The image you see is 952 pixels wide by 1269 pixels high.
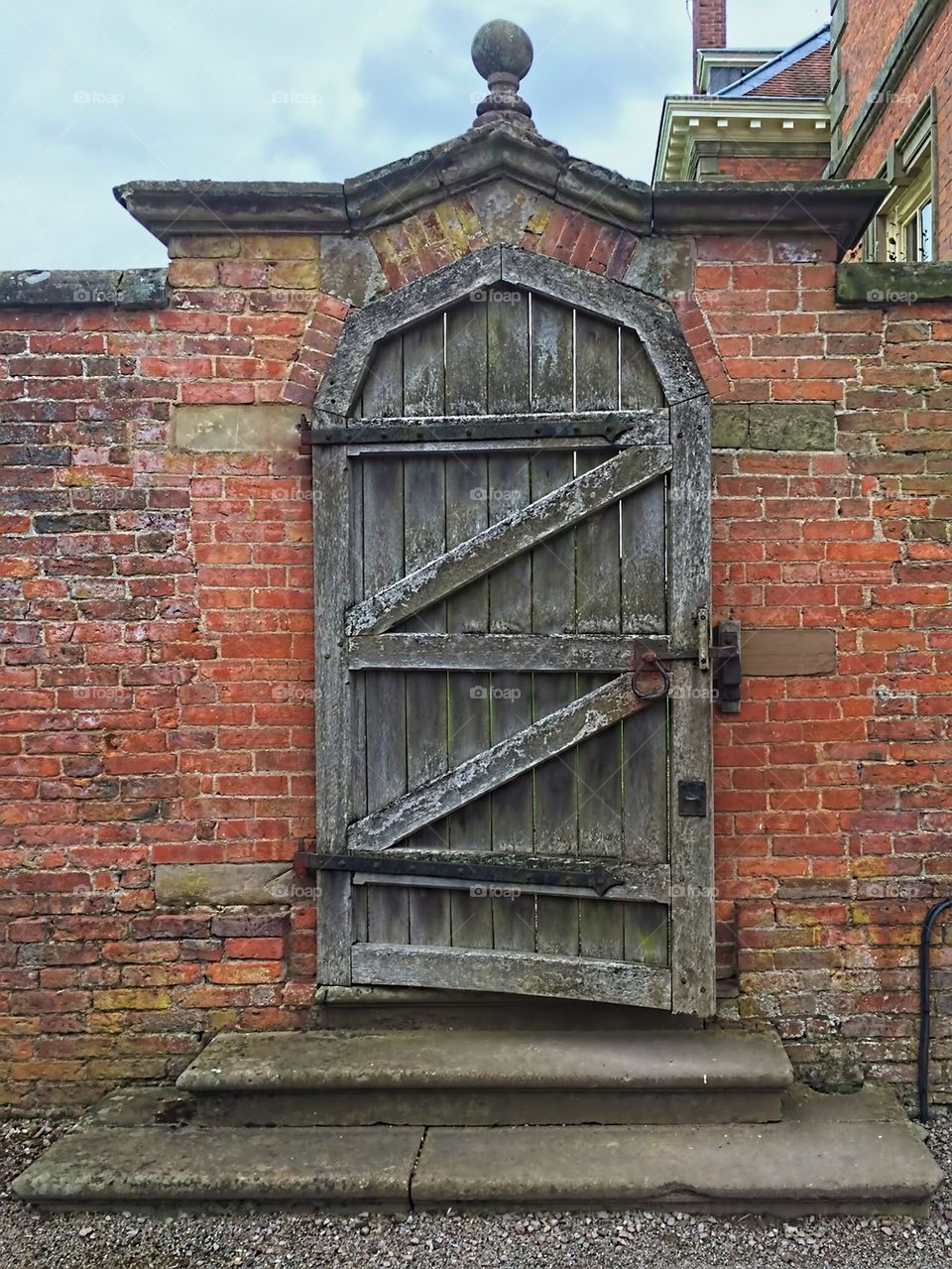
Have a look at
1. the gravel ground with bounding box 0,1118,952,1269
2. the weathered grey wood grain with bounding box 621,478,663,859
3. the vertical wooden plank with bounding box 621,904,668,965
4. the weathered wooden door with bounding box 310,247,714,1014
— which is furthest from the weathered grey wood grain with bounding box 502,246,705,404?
the gravel ground with bounding box 0,1118,952,1269

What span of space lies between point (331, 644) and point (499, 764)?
2.50 ft

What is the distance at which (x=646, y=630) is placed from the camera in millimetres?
2781

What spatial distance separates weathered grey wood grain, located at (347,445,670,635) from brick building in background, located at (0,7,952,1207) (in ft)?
0.92

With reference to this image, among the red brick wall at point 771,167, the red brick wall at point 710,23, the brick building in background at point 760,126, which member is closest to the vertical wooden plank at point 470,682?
the brick building in background at point 760,126

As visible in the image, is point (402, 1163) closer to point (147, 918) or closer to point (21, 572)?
point (147, 918)

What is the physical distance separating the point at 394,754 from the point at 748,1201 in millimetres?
1804

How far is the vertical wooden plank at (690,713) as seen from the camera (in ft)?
8.96

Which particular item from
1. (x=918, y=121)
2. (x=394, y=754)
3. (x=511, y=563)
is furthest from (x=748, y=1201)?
(x=918, y=121)

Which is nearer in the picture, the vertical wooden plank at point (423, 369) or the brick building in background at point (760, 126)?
the vertical wooden plank at point (423, 369)

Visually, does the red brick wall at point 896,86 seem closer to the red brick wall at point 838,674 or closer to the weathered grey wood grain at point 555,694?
the red brick wall at point 838,674

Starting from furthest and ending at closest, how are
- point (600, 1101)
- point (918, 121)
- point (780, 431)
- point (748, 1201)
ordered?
point (918, 121) < point (780, 431) < point (600, 1101) < point (748, 1201)

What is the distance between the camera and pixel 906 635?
283 centimetres

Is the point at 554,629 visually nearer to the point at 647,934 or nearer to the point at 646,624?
the point at 646,624

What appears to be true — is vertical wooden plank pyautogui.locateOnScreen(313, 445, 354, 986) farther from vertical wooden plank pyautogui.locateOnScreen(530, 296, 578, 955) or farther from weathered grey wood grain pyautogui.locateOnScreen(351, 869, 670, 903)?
vertical wooden plank pyautogui.locateOnScreen(530, 296, 578, 955)
